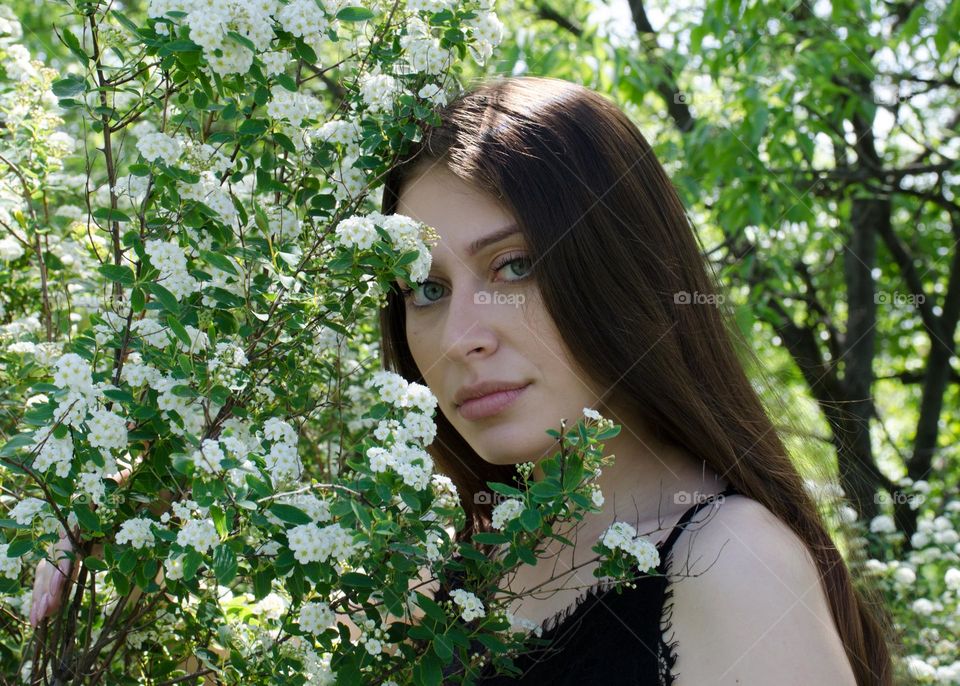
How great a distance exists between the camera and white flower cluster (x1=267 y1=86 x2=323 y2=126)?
179 cm

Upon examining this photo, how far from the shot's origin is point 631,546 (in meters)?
1.51

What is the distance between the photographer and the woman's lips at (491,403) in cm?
188

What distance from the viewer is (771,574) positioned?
1.65m

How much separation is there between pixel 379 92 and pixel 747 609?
111 centimetres

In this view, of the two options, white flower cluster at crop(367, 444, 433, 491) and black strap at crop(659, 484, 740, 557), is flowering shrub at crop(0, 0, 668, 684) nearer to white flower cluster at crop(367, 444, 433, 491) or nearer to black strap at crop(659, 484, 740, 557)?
white flower cluster at crop(367, 444, 433, 491)

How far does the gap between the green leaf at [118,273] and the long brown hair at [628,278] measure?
1.59 ft

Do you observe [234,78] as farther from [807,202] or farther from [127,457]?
[807,202]

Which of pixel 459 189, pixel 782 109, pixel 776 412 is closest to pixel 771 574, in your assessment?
pixel 776 412
